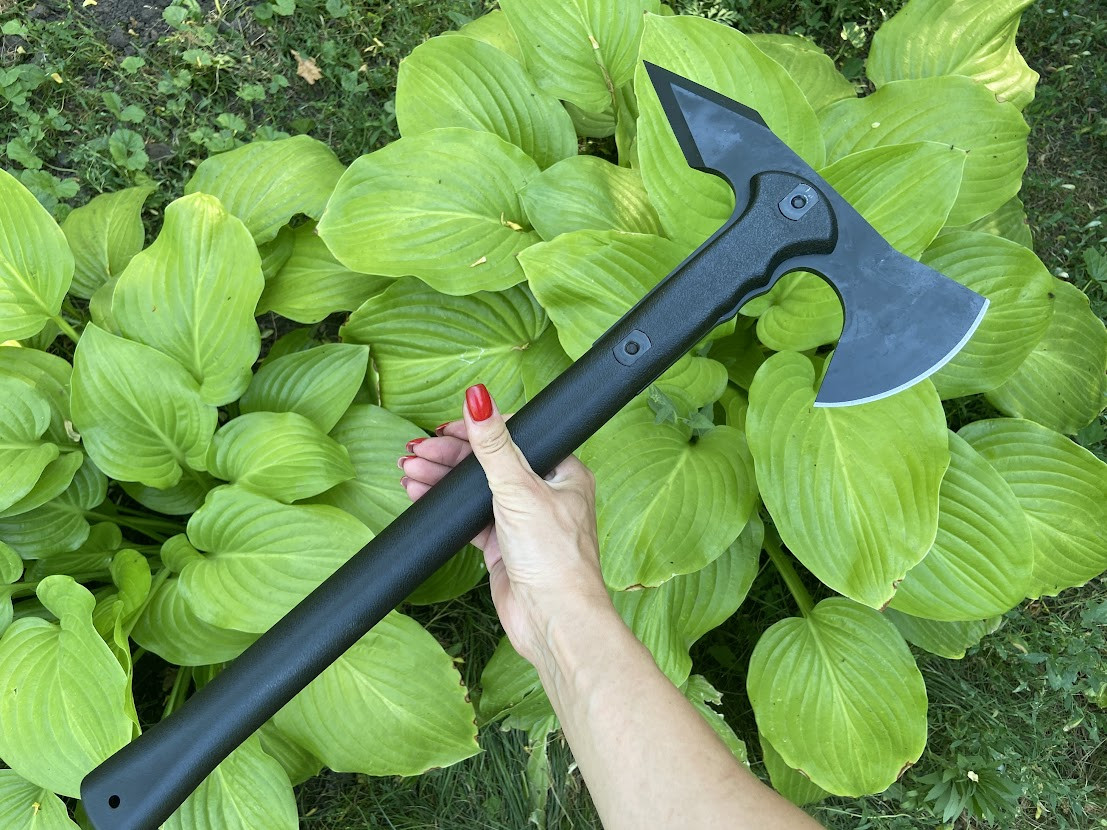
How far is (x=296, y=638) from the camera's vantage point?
4.54 ft

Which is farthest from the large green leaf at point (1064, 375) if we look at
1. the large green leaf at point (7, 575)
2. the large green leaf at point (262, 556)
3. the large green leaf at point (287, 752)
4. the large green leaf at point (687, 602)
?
the large green leaf at point (7, 575)

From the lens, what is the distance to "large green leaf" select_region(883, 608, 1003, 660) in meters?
2.04

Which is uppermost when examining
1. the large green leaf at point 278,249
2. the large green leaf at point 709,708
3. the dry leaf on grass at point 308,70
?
the dry leaf on grass at point 308,70

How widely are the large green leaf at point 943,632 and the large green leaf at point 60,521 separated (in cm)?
196

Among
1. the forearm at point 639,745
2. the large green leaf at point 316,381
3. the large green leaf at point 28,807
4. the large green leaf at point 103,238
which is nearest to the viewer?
the forearm at point 639,745

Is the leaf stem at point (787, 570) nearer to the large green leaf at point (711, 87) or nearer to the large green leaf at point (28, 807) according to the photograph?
the large green leaf at point (711, 87)

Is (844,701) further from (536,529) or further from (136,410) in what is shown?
(136,410)

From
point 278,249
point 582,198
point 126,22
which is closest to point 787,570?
point 582,198

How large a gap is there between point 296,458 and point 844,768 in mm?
1398

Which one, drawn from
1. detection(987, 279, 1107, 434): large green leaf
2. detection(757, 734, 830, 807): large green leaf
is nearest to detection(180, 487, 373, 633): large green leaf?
detection(757, 734, 830, 807): large green leaf

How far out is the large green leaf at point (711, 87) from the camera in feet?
5.31

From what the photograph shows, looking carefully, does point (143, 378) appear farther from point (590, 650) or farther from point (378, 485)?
point (590, 650)

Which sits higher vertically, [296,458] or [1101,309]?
[296,458]

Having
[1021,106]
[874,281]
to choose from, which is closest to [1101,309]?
[1021,106]
